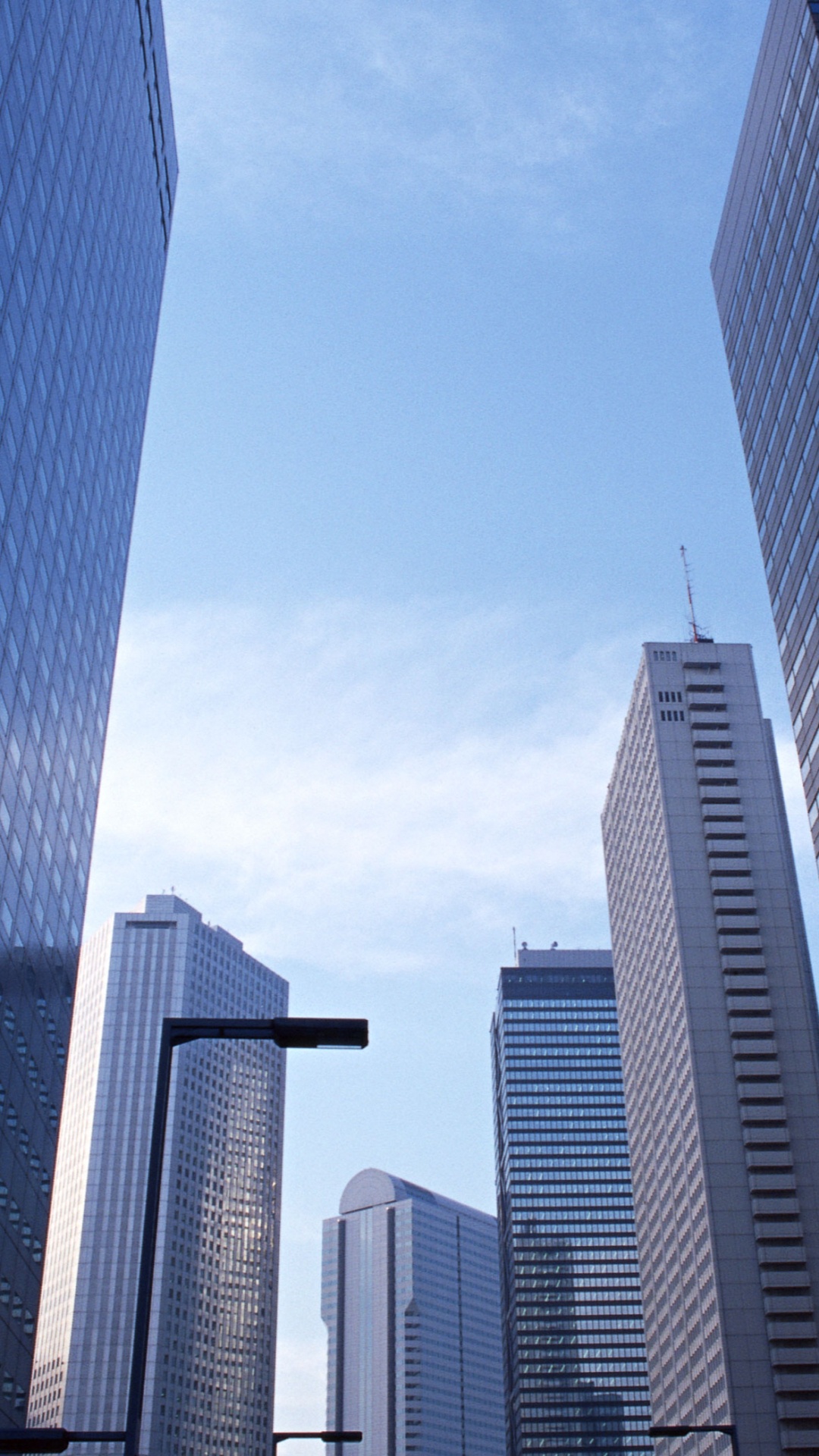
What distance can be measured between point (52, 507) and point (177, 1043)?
54.8 meters

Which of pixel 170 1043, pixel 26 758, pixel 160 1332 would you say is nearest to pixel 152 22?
pixel 26 758

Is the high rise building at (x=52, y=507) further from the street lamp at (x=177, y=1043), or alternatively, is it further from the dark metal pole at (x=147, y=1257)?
the dark metal pole at (x=147, y=1257)

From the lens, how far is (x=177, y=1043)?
16312mm

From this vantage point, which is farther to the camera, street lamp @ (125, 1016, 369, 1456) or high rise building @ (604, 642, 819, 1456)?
high rise building @ (604, 642, 819, 1456)

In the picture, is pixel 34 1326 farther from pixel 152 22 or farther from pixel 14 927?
pixel 152 22

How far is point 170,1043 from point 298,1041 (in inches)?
64.2

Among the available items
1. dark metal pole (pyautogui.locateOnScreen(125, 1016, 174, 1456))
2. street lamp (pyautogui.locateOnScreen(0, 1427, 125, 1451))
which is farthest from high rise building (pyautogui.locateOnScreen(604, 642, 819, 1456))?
dark metal pole (pyautogui.locateOnScreen(125, 1016, 174, 1456))

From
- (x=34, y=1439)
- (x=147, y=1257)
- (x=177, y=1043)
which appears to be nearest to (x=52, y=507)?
(x=34, y=1439)

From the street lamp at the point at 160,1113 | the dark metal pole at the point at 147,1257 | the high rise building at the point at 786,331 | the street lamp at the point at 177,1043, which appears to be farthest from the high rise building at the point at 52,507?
the dark metal pole at the point at 147,1257

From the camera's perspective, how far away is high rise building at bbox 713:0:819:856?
205ft

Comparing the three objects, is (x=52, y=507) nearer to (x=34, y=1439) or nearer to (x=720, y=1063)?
(x=34, y=1439)

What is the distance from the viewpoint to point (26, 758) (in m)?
63.9

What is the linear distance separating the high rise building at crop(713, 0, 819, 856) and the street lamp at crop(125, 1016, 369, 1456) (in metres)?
49.8

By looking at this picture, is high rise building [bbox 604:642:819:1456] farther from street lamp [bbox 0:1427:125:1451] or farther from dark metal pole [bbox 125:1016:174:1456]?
dark metal pole [bbox 125:1016:174:1456]
